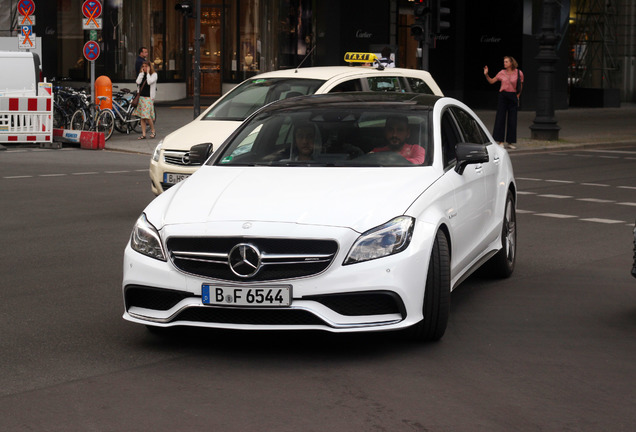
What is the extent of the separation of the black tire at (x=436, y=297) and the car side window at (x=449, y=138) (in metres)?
Result: 1.04

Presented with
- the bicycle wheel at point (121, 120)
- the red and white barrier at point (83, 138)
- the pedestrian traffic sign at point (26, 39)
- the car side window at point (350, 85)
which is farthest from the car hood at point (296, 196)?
the pedestrian traffic sign at point (26, 39)

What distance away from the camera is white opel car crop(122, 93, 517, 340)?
6102 mm

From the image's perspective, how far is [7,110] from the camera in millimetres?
23219

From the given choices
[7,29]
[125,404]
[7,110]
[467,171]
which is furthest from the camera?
[7,29]

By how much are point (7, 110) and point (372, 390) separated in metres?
19.0

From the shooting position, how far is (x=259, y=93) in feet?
47.9

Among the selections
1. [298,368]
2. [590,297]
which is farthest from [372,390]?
[590,297]

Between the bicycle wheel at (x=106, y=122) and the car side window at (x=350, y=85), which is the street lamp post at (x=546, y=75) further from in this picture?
the car side window at (x=350, y=85)

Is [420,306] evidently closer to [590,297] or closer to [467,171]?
[467,171]

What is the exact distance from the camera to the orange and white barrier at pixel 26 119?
76.2 ft

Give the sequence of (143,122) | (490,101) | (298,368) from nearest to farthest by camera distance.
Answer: (298,368), (143,122), (490,101)

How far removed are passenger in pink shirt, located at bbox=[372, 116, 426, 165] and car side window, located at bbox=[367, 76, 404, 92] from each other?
7.30 meters

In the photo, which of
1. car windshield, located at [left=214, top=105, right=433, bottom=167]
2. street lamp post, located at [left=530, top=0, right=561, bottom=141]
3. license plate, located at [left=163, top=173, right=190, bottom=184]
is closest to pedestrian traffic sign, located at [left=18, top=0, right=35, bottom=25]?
street lamp post, located at [left=530, top=0, right=561, bottom=141]

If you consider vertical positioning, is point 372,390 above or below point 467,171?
below
